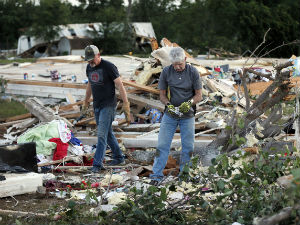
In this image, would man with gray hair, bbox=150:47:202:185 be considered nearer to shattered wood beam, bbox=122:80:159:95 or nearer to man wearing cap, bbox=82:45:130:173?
man wearing cap, bbox=82:45:130:173

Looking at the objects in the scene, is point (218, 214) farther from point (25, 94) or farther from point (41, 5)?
point (41, 5)

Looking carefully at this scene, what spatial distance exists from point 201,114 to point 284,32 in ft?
83.5

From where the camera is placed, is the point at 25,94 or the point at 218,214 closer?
the point at 218,214

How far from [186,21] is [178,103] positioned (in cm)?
3523

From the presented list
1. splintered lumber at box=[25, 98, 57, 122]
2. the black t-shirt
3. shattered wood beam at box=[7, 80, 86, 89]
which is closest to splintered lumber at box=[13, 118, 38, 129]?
splintered lumber at box=[25, 98, 57, 122]

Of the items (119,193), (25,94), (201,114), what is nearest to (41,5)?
(25,94)

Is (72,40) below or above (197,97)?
above

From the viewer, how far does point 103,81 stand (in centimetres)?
719

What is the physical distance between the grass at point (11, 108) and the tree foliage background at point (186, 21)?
57.0 feet

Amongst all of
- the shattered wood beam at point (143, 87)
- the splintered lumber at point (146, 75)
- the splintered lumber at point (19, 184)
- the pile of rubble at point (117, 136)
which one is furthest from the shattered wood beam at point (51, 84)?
the splintered lumber at point (19, 184)

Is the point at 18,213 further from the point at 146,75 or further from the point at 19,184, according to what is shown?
the point at 146,75

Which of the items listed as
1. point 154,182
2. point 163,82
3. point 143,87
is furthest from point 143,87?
point 154,182

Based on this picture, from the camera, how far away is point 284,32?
32.8 m

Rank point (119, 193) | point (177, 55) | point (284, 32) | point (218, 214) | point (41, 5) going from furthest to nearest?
point (41, 5) < point (284, 32) < point (177, 55) < point (119, 193) < point (218, 214)
